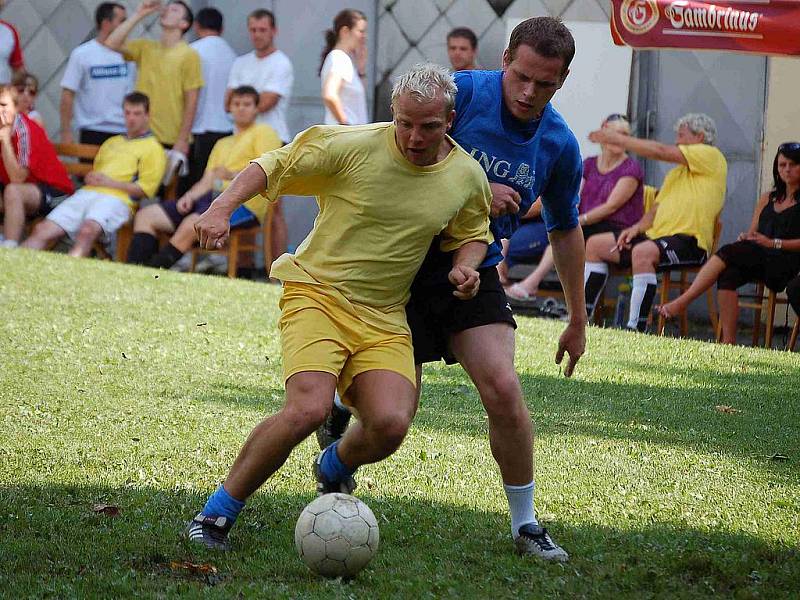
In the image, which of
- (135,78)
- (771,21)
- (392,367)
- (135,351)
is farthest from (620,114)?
(392,367)

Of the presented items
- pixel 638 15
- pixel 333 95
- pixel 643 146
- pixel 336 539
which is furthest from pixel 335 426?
pixel 333 95

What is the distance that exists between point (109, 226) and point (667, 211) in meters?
5.81

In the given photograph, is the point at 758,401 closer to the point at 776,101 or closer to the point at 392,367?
the point at 392,367

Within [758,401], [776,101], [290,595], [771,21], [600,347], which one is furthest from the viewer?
[776,101]

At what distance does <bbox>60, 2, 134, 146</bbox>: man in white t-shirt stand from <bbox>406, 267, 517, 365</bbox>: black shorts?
1036 cm

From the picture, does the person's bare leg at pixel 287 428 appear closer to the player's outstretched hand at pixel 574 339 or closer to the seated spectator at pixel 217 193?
the player's outstretched hand at pixel 574 339

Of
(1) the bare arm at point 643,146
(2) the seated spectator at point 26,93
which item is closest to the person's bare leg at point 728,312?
(1) the bare arm at point 643,146

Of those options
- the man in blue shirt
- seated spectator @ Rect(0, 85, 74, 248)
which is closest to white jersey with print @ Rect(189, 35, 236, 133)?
seated spectator @ Rect(0, 85, 74, 248)

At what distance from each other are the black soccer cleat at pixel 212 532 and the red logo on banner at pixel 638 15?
6307 mm

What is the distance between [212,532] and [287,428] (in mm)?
486

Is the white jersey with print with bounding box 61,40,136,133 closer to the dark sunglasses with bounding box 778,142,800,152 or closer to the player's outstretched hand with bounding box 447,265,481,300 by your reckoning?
the dark sunglasses with bounding box 778,142,800,152

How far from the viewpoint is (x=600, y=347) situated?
984 cm

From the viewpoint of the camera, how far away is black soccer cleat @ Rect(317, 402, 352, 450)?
5292mm

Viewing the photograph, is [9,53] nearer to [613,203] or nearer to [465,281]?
[613,203]
